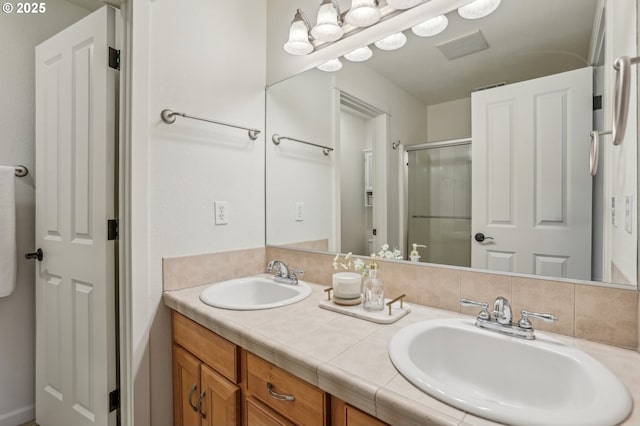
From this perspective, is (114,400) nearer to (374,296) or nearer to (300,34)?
(374,296)

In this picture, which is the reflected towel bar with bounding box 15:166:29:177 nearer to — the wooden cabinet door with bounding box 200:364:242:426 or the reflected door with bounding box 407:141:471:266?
the wooden cabinet door with bounding box 200:364:242:426

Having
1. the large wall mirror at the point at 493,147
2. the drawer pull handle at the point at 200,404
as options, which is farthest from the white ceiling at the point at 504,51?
the drawer pull handle at the point at 200,404

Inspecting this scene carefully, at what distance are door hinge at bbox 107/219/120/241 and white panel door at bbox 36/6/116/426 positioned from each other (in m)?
0.02

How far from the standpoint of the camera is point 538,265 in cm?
98

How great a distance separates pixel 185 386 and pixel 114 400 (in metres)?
0.36

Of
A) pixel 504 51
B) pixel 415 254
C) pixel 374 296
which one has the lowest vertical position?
pixel 374 296

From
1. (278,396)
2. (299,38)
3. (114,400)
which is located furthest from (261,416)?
(299,38)

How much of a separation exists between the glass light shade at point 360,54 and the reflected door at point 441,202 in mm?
508

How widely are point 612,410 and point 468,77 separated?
1031 millimetres

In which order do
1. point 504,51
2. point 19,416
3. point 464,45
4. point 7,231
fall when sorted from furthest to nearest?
point 19,416, point 7,231, point 464,45, point 504,51

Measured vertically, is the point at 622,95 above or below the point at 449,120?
below

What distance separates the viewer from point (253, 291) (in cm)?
160

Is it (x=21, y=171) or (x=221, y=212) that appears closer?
(x=221, y=212)

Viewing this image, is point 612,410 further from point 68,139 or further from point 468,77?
point 68,139
